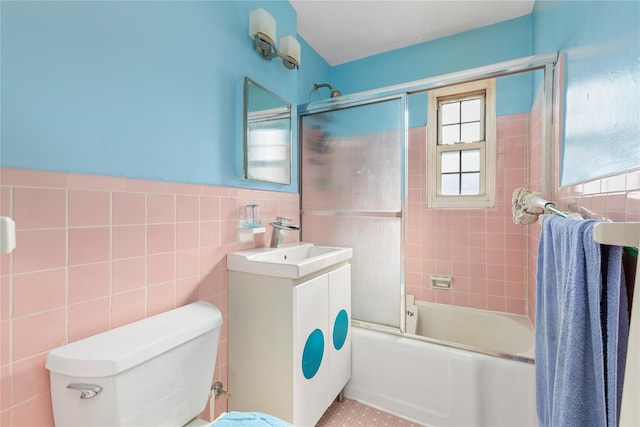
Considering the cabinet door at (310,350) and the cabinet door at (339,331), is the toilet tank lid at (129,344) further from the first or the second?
the cabinet door at (339,331)

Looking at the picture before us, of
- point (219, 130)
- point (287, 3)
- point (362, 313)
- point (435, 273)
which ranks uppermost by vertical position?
point (287, 3)

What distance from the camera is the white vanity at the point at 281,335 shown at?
46.5 inches

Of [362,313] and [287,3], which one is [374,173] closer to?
[362,313]

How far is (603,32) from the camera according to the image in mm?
792

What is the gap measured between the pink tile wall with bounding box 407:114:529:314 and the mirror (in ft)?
3.87

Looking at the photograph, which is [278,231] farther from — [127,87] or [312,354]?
[127,87]

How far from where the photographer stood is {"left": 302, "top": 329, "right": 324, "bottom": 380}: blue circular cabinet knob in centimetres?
125

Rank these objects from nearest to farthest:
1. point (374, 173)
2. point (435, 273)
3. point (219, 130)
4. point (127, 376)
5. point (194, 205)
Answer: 1. point (127, 376)
2. point (194, 205)
3. point (219, 130)
4. point (374, 173)
5. point (435, 273)

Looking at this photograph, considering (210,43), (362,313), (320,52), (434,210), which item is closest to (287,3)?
(320,52)

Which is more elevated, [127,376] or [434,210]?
[434,210]

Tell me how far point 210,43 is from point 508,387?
2.14 m

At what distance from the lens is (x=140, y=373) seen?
78cm

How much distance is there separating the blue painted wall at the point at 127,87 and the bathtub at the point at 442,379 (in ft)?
4.06

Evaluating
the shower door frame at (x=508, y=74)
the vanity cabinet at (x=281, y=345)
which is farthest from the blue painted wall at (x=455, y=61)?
the vanity cabinet at (x=281, y=345)
